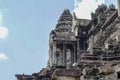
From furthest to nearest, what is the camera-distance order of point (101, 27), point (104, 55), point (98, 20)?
point (98, 20), point (101, 27), point (104, 55)

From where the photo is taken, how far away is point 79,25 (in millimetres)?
44812

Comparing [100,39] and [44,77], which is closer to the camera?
[44,77]

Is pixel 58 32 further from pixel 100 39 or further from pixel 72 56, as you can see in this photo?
pixel 100 39

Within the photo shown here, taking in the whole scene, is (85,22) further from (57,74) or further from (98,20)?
(57,74)

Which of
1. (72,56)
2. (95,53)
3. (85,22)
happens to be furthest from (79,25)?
(95,53)

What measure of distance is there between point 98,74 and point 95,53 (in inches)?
369

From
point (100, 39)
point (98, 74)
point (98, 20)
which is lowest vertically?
point (98, 74)

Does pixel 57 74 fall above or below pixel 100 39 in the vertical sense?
below

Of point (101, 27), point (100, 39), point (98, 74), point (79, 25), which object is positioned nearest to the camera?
point (98, 74)

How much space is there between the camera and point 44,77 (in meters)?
30.1

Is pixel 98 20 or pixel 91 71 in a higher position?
pixel 98 20

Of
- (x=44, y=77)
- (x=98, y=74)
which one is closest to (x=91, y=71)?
(x=98, y=74)

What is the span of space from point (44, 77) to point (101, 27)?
9.91 meters

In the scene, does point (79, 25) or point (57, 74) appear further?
point (79, 25)
